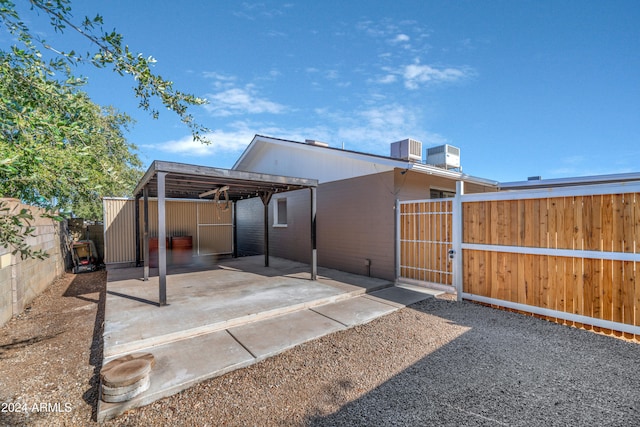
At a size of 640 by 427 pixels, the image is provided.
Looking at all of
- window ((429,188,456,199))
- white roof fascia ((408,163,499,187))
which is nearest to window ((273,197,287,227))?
window ((429,188,456,199))

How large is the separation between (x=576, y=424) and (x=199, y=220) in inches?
429

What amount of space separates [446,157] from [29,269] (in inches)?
408

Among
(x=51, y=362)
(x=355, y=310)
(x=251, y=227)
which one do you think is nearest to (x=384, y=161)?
(x=355, y=310)

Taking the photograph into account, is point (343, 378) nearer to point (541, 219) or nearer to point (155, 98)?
point (155, 98)

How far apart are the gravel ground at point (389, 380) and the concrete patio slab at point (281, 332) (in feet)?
0.51

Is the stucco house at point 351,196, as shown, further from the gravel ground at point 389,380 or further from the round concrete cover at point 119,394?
the round concrete cover at point 119,394

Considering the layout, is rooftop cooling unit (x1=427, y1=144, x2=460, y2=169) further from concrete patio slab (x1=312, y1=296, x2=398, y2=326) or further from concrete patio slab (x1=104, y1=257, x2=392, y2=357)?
concrete patio slab (x1=312, y1=296, x2=398, y2=326)

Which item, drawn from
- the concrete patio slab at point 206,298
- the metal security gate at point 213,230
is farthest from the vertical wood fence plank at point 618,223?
the metal security gate at point 213,230

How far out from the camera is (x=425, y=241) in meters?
6.07

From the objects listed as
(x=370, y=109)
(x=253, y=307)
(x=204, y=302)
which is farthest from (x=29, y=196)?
(x=370, y=109)

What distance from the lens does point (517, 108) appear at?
906cm

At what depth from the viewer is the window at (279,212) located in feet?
34.4

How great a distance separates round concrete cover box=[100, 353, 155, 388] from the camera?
223 cm

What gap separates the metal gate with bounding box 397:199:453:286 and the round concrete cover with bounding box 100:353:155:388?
5418mm
